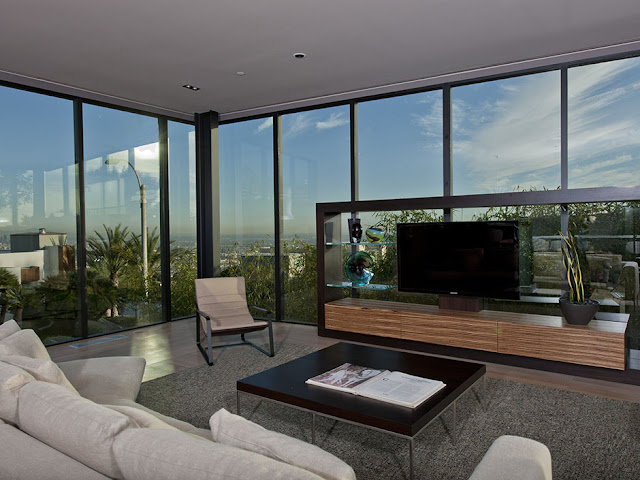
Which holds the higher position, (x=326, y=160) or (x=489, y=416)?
(x=326, y=160)

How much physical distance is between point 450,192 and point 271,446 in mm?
4090

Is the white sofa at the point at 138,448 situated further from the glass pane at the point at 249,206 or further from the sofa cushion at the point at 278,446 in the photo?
the glass pane at the point at 249,206

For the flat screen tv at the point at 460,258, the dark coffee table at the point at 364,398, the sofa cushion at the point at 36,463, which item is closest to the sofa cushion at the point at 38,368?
the sofa cushion at the point at 36,463

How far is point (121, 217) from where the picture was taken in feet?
19.1

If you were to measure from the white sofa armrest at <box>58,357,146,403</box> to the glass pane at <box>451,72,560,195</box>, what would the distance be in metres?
3.50

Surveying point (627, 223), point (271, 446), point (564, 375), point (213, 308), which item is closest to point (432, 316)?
point (564, 375)

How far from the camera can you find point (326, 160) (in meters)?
5.84

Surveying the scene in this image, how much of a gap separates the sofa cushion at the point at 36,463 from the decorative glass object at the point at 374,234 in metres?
4.13

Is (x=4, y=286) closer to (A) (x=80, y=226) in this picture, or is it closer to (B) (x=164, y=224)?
(A) (x=80, y=226)

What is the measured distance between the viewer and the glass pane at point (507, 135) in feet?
14.7

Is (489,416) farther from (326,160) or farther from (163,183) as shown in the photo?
(163,183)

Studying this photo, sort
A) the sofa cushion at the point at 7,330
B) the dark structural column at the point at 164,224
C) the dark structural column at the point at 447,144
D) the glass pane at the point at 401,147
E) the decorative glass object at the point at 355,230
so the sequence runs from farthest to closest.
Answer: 1. the dark structural column at the point at 164,224
2. the decorative glass object at the point at 355,230
3. the glass pane at the point at 401,147
4. the dark structural column at the point at 447,144
5. the sofa cushion at the point at 7,330

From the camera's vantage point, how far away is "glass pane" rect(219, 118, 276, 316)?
6.33m

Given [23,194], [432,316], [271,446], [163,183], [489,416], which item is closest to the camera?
[271,446]
